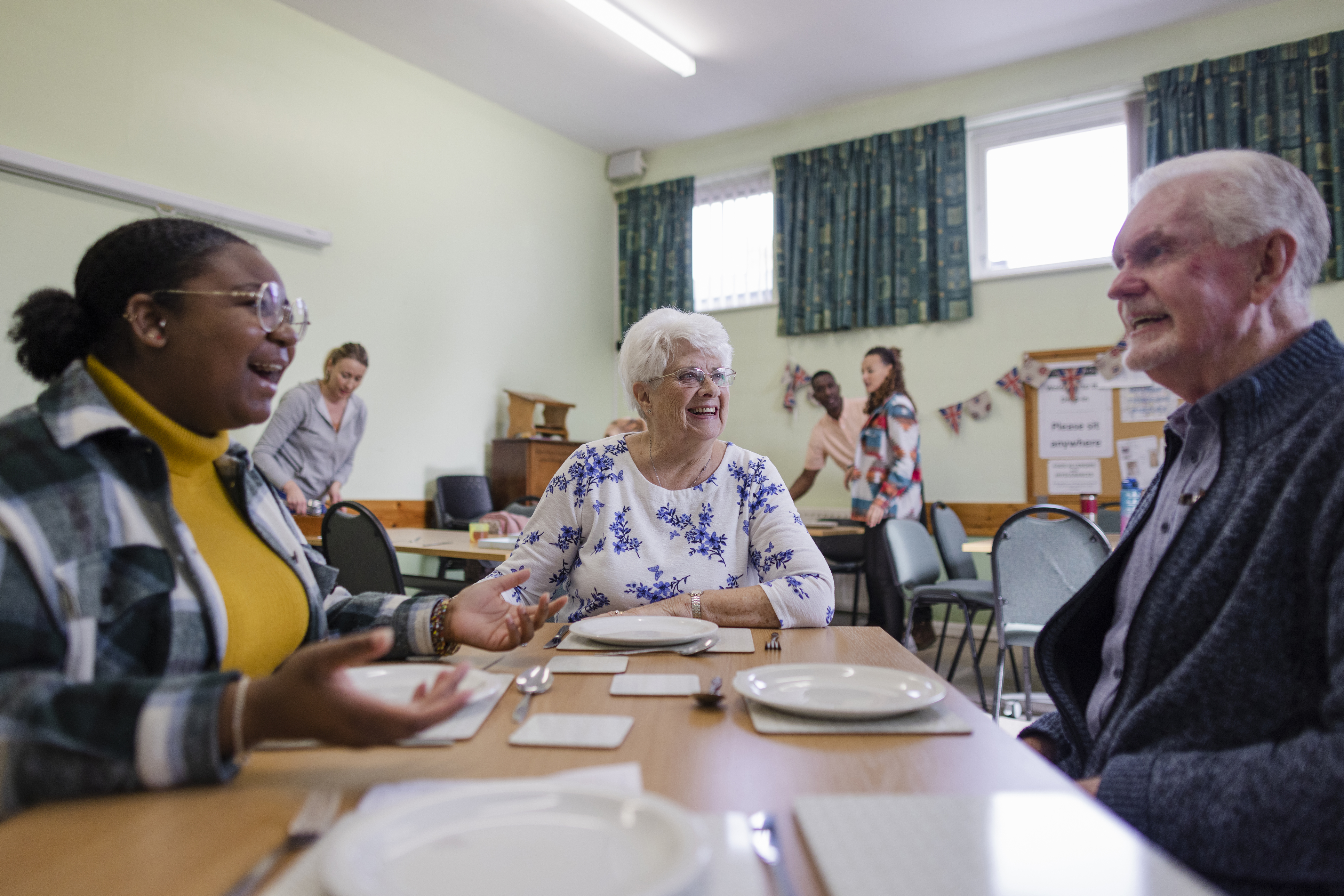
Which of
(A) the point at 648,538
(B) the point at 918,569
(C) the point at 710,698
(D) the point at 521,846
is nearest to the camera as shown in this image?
(D) the point at 521,846

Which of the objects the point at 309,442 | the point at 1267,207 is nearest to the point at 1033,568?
the point at 1267,207

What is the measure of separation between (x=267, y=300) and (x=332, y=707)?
0.63 metres

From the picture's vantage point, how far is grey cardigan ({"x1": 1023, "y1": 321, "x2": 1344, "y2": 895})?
758 millimetres

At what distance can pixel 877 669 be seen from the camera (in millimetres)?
1074

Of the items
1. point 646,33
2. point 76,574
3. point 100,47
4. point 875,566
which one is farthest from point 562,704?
point 646,33

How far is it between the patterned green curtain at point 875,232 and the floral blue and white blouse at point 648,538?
169 inches

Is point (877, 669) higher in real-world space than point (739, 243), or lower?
lower

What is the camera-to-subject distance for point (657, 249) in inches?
274

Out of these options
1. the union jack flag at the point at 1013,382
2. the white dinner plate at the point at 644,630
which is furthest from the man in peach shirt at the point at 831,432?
the white dinner plate at the point at 644,630

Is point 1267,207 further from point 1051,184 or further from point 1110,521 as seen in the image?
point 1051,184

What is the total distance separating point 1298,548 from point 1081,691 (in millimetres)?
437

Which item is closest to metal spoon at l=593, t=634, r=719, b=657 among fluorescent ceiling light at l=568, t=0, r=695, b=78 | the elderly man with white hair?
the elderly man with white hair

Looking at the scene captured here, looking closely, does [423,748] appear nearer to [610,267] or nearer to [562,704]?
[562,704]

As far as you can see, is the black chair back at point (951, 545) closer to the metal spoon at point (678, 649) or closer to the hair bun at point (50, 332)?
the metal spoon at point (678, 649)
